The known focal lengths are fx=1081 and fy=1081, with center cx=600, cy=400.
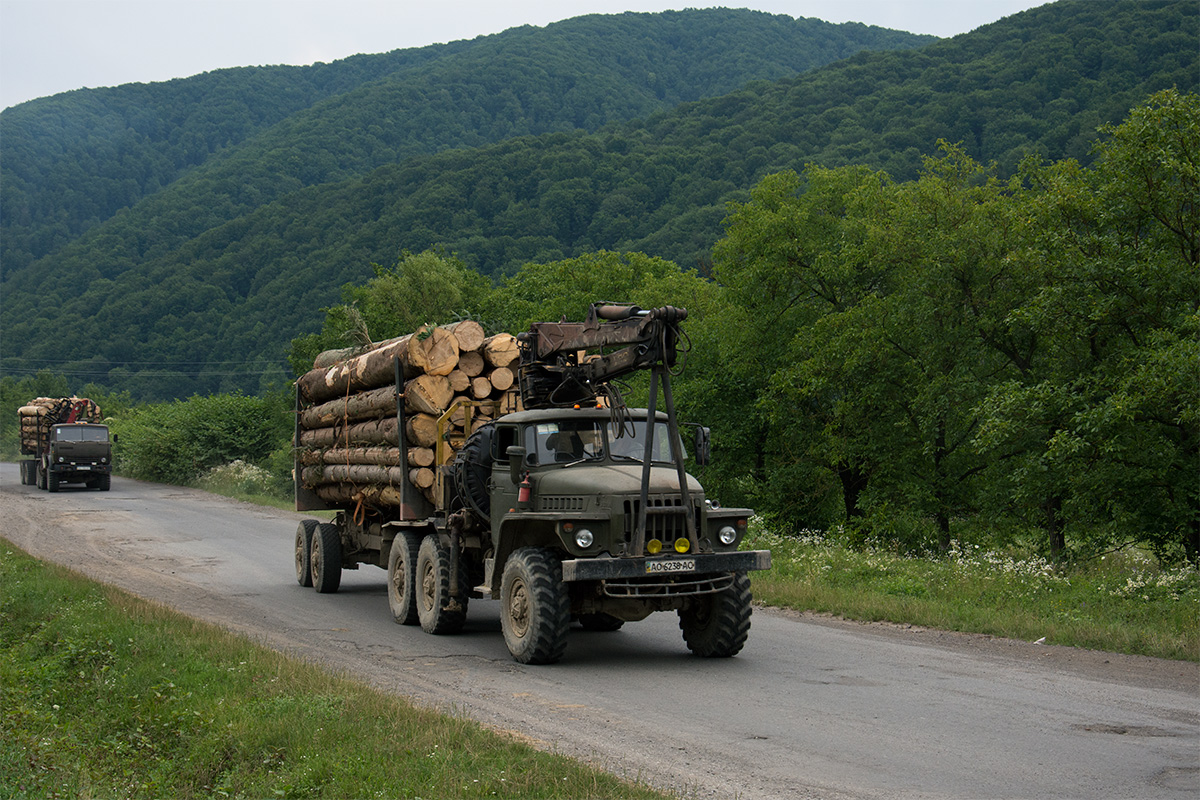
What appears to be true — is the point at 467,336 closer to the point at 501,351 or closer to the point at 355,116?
the point at 501,351

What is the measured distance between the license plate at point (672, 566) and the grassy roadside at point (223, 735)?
115 inches

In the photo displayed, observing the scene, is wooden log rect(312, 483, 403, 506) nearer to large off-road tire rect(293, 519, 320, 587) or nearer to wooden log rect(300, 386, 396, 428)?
large off-road tire rect(293, 519, 320, 587)

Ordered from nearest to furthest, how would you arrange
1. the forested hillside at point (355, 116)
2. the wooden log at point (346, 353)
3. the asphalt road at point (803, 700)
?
the asphalt road at point (803, 700) → the wooden log at point (346, 353) → the forested hillside at point (355, 116)

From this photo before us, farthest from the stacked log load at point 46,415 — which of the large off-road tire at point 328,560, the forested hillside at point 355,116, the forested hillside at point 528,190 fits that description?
the forested hillside at point 355,116

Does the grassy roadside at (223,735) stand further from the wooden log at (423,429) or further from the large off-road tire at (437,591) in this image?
the wooden log at (423,429)

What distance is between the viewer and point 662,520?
10.8 metres

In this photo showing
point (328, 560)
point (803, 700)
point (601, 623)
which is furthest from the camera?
point (328, 560)

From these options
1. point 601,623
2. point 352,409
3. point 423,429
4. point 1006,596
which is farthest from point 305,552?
point 1006,596

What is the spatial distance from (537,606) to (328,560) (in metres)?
7.11

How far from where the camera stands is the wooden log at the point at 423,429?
45.0ft

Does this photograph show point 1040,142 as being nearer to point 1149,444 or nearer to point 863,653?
point 1149,444

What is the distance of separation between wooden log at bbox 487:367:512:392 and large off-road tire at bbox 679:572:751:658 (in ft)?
13.7

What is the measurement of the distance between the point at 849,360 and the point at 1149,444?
8.07m

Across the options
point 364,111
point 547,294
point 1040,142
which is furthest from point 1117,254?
point 364,111
